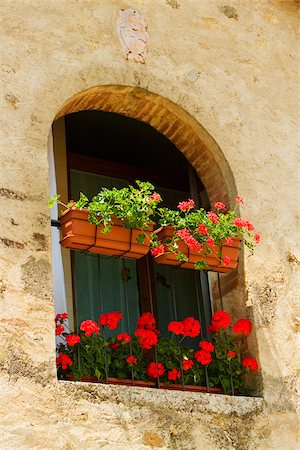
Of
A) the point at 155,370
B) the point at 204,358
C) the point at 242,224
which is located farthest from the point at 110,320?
the point at 242,224

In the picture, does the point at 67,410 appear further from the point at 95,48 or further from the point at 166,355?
the point at 95,48

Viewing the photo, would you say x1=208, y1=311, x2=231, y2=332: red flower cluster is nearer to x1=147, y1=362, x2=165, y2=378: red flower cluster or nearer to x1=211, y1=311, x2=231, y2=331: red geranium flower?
x1=211, y1=311, x2=231, y2=331: red geranium flower

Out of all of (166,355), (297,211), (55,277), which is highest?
(297,211)

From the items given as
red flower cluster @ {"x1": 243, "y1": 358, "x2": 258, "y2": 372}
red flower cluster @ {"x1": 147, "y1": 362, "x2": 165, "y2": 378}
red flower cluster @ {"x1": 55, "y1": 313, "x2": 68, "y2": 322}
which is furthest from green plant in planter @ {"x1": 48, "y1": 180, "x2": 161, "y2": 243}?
red flower cluster @ {"x1": 243, "y1": 358, "x2": 258, "y2": 372}

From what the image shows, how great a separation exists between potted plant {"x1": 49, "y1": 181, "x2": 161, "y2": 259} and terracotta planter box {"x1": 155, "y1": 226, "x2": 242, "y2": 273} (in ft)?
0.41

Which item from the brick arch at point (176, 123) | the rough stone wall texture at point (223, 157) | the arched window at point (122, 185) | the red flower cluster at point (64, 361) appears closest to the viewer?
the rough stone wall texture at point (223, 157)

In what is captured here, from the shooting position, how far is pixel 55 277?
18.3ft

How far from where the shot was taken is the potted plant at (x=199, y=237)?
5.39 metres

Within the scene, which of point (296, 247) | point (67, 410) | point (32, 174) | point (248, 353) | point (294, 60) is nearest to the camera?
point (67, 410)

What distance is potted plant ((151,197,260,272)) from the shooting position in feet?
17.7

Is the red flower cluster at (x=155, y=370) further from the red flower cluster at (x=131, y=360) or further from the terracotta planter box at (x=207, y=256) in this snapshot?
the terracotta planter box at (x=207, y=256)

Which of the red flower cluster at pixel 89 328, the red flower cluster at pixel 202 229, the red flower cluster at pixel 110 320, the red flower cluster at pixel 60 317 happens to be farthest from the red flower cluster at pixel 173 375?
the red flower cluster at pixel 202 229

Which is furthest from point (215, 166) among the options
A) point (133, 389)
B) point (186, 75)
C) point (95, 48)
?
point (133, 389)

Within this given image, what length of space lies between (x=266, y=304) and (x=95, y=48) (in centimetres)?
189
